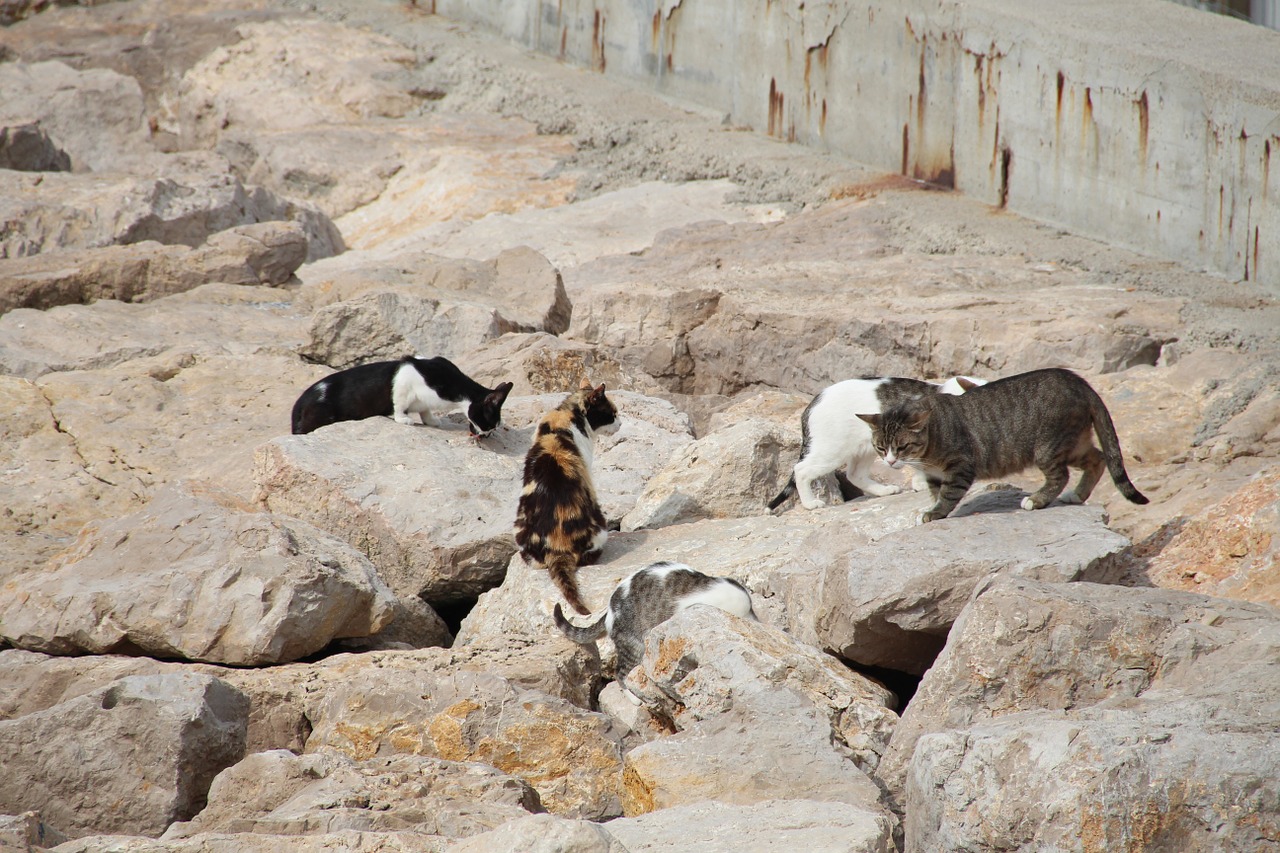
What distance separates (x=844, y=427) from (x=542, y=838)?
10.6ft

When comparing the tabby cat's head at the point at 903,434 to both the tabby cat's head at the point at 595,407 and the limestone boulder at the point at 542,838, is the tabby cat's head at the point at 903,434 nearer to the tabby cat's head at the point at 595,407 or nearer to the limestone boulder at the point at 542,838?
the tabby cat's head at the point at 595,407

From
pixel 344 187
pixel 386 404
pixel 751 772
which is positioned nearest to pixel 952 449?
pixel 751 772

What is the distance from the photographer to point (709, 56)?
11391 mm

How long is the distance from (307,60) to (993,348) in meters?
8.71

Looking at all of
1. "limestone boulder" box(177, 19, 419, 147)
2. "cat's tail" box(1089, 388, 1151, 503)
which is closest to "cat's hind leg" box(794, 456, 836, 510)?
"cat's tail" box(1089, 388, 1151, 503)

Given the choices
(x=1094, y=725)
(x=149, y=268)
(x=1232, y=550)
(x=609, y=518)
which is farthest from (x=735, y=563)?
(x=149, y=268)

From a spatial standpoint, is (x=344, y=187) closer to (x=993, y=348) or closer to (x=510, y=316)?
(x=510, y=316)

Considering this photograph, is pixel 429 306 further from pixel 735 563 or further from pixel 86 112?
pixel 86 112

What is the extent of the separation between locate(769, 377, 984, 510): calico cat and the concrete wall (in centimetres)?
291

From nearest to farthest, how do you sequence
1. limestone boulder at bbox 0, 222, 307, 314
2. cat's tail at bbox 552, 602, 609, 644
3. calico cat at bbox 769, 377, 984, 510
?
1. cat's tail at bbox 552, 602, 609, 644
2. calico cat at bbox 769, 377, 984, 510
3. limestone boulder at bbox 0, 222, 307, 314

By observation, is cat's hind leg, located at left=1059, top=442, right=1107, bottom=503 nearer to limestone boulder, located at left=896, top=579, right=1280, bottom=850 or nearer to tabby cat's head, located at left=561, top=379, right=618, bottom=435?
limestone boulder, located at left=896, top=579, right=1280, bottom=850

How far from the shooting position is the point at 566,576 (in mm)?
5590

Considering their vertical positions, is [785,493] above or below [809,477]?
below

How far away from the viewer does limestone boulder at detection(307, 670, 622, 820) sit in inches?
175
